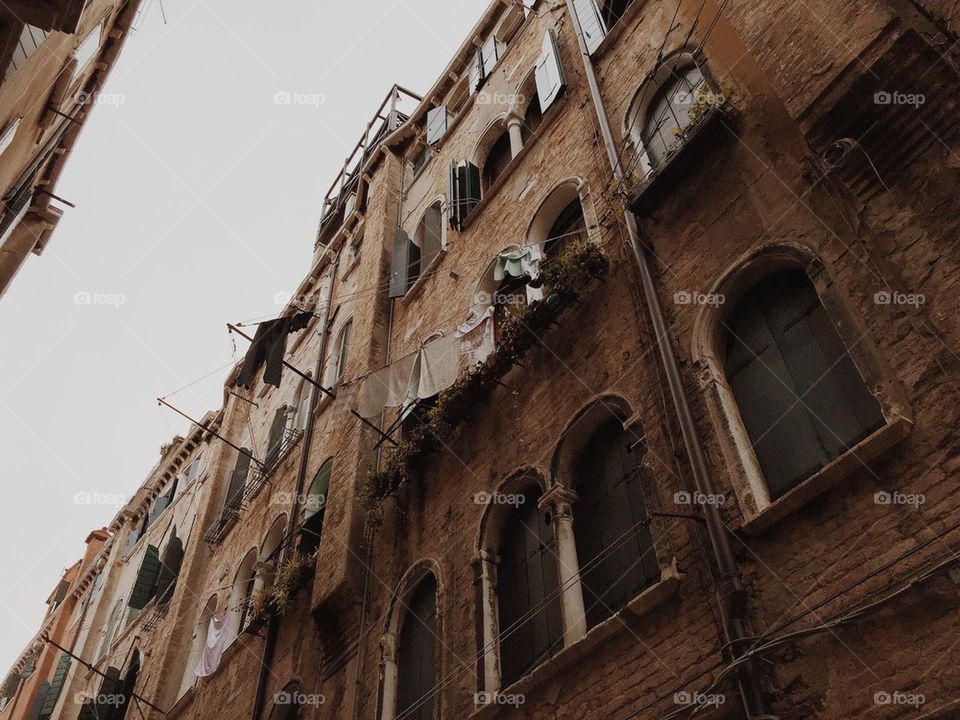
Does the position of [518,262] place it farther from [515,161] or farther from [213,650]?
[213,650]

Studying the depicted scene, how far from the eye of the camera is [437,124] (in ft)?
53.7

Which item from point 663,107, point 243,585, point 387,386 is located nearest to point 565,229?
point 663,107

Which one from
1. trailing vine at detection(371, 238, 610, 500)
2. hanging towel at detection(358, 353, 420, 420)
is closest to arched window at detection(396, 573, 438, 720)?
trailing vine at detection(371, 238, 610, 500)

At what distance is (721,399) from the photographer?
6219mm

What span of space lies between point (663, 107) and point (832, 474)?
553 centimetres

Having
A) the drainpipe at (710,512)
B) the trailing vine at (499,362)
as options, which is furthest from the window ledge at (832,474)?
Result: the trailing vine at (499,362)

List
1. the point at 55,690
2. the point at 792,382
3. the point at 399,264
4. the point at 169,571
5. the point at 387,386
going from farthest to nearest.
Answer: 1. the point at 55,690
2. the point at 169,571
3. the point at 399,264
4. the point at 387,386
5. the point at 792,382

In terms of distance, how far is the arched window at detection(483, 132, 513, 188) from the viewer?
43.6ft

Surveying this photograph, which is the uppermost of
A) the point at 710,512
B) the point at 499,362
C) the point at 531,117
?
the point at 531,117

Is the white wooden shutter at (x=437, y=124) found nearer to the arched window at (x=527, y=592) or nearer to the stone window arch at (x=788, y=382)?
the arched window at (x=527, y=592)

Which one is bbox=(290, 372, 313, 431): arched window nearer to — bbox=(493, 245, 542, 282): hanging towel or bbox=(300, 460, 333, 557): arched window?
bbox=(300, 460, 333, 557): arched window

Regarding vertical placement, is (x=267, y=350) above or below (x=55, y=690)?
above

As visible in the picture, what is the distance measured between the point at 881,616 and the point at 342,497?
26.2 feet

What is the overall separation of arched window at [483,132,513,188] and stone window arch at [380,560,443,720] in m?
6.98
